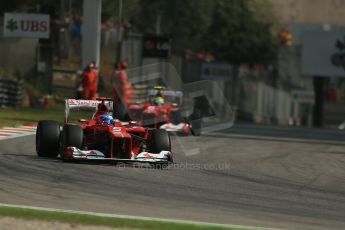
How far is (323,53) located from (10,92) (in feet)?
74.6

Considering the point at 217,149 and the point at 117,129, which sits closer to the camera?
the point at 117,129

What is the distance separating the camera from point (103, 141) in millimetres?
13953

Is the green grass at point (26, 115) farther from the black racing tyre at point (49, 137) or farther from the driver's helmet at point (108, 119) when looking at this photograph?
the driver's helmet at point (108, 119)

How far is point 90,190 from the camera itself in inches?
444

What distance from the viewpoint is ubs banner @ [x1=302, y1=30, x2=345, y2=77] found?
154ft

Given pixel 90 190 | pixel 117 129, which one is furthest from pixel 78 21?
pixel 90 190

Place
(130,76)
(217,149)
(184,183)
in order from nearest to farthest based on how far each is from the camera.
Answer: (184,183), (217,149), (130,76)

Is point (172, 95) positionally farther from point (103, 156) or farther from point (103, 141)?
point (103, 156)

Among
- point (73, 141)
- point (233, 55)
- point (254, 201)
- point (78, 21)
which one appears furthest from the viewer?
point (233, 55)

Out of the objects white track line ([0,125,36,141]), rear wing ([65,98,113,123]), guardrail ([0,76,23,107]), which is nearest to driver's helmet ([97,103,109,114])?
rear wing ([65,98,113,123])

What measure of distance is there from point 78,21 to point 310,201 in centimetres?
2929

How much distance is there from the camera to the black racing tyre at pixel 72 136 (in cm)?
1374

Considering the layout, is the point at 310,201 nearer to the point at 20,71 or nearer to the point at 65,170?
the point at 65,170

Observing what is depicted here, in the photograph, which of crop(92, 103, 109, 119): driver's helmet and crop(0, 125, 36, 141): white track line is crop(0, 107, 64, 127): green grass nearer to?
crop(0, 125, 36, 141): white track line
